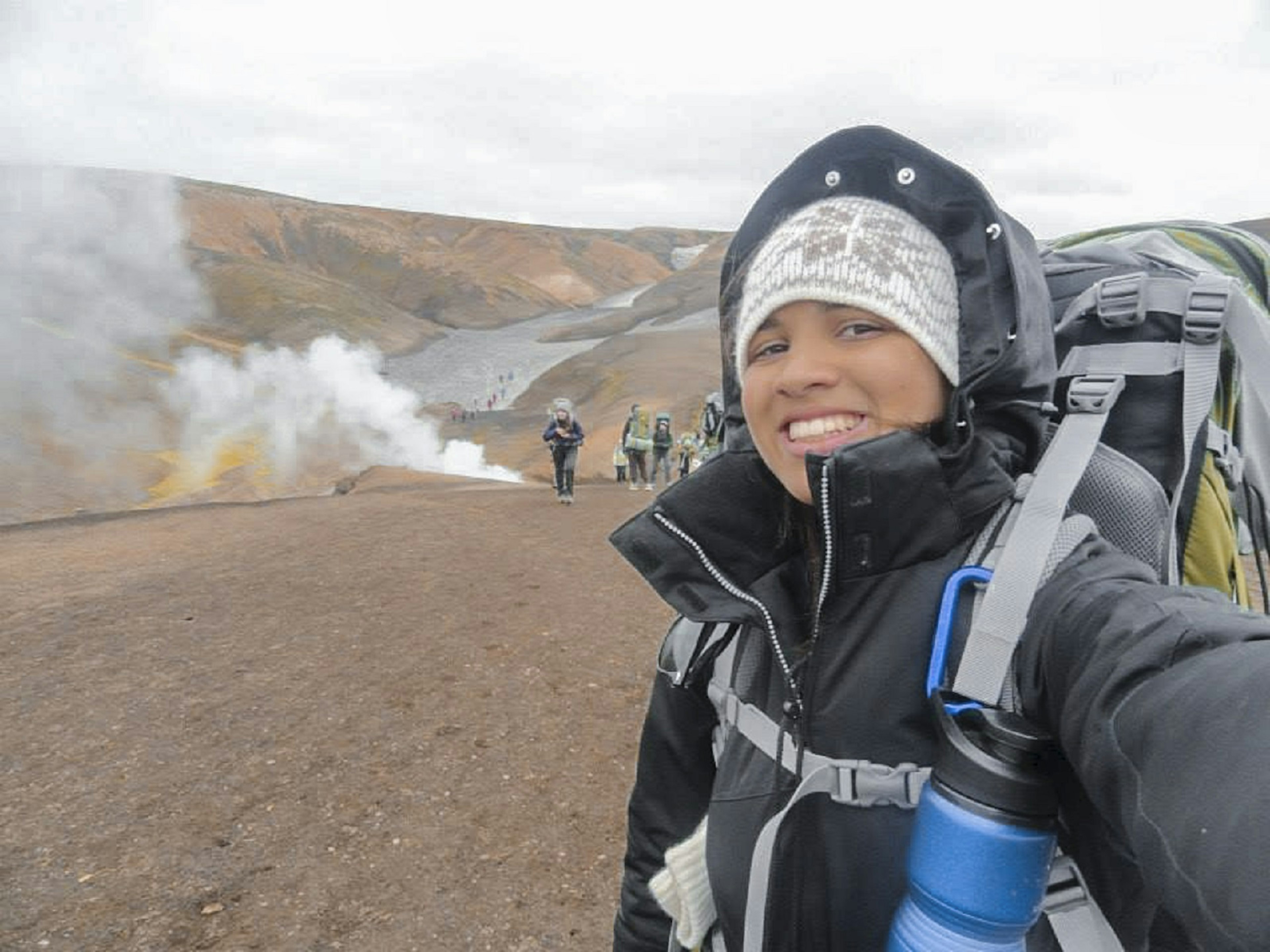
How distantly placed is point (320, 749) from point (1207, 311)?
230 inches

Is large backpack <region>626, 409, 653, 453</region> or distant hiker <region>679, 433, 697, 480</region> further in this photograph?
distant hiker <region>679, 433, 697, 480</region>

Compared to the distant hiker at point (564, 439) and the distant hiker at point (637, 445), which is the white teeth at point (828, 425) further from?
the distant hiker at point (637, 445)

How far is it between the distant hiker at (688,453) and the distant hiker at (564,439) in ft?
12.6

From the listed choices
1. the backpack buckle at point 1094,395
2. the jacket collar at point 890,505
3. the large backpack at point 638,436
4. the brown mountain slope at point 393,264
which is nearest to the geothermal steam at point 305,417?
the large backpack at point 638,436

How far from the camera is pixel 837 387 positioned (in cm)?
156

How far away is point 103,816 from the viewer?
4906 mm

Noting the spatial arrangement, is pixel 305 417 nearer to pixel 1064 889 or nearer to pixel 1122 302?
pixel 1122 302

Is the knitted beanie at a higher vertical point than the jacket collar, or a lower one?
higher

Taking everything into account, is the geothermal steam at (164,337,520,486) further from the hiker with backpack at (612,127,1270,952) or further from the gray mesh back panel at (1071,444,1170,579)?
the gray mesh back panel at (1071,444,1170,579)

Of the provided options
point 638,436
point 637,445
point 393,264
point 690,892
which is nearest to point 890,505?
point 690,892

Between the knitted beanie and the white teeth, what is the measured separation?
0.20 m

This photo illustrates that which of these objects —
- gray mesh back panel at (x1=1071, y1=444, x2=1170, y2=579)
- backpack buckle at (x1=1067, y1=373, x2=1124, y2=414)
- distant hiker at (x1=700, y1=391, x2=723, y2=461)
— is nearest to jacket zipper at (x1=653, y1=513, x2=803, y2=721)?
gray mesh back panel at (x1=1071, y1=444, x2=1170, y2=579)

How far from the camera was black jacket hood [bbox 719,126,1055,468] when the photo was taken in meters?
1.55

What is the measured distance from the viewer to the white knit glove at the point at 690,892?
1753 millimetres
